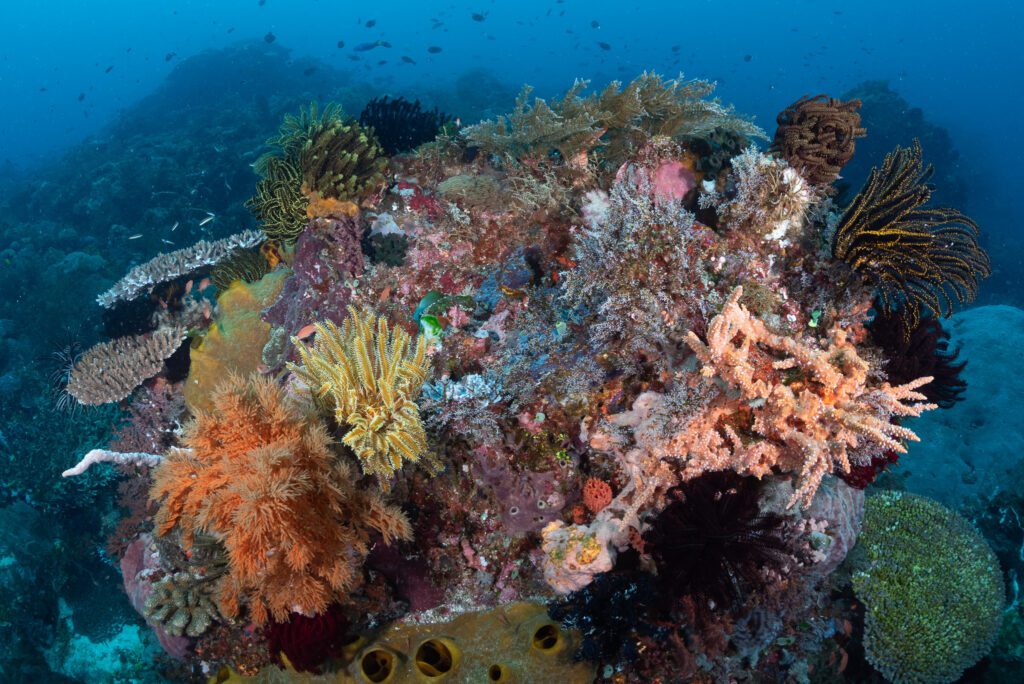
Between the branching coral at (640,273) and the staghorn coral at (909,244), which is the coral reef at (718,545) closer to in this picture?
the branching coral at (640,273)

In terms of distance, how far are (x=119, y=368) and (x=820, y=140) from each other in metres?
9.39

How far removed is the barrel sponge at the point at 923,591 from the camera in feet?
14.7

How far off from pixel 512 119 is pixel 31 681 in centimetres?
1179

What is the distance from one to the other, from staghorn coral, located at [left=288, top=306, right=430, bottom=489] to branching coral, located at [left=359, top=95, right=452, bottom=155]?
15.0 feet

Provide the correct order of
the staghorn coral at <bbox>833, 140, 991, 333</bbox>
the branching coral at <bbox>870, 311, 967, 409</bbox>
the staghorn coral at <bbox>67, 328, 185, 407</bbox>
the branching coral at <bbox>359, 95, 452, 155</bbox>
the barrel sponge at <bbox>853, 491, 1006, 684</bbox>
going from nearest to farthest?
the staghorn coral at <bbox>833, 140, 991, 333</bbox>, the branching coral at <bbox>870, 311, 967, 409</bbox>, the barrel sponge at <bbox>853, 491, 1006, 684</bbox>, the staghorn coral at <bbox>67, 328, 185, 407</bbox>, the branching coral at <bbox>359, 95, 452, 155</bbox>

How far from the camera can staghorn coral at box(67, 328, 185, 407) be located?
25.1 feet

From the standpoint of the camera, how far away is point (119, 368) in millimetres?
7719

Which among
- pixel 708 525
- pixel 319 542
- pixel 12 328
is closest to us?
pixel 708 525

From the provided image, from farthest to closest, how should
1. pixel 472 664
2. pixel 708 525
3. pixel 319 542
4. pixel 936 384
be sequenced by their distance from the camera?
pixel 936 384, pixel 472 664, pixel 319 542, pixel 708 525

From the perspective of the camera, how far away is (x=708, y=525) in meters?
3.59

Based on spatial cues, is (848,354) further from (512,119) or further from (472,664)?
(512,119)

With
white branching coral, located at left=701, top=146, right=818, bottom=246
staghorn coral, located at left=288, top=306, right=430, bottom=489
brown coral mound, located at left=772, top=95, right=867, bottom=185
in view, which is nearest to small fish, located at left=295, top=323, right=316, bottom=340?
staghorn coral, located at left=288, top=306, right=430, bottom=489

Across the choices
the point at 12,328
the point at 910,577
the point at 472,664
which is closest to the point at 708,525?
the point at 472,664

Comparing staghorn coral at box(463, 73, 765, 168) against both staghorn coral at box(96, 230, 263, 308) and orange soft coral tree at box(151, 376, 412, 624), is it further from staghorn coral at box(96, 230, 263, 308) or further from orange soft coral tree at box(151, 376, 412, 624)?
staghorn coral at box(96, 230, 263, 308)
